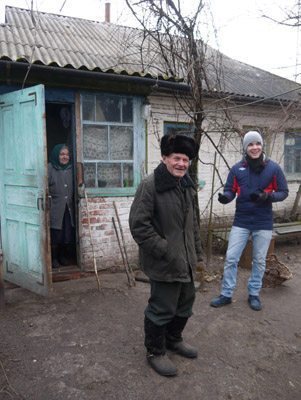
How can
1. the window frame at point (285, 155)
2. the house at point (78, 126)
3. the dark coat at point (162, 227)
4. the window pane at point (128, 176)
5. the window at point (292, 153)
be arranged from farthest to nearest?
the window at point (292, 153) < the window frame at point (285, 155) < the window pane at point (128, 176) < the house at point (78, 126) < the dark coat at point (162, 227)

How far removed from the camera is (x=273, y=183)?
12.9 feet

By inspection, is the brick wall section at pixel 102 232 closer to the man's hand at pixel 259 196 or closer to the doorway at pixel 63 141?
the doorway at pixel 63 141

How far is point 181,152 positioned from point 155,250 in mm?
764

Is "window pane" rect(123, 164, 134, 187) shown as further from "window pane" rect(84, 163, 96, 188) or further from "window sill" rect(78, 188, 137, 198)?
"window pane" rect(84, 163, 96, 188)

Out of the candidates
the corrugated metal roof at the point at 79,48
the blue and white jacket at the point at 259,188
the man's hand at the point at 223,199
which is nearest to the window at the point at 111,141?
the corrugated metal roof at the point at 79,48

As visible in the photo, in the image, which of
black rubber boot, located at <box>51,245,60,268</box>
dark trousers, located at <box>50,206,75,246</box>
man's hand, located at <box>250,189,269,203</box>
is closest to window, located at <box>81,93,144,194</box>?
dark trousers, located at <box>50,206,75,246</box>

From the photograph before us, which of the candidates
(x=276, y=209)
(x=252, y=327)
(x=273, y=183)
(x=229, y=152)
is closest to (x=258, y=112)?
(x=229, y=152)

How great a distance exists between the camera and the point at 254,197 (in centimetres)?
384

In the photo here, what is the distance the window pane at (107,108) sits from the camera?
16.4 ft

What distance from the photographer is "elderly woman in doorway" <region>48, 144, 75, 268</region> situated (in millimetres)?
4988

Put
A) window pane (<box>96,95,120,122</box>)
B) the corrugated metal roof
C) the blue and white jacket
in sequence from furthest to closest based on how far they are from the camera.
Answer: window pane (<box>96,95,120,122</box>) → the corrugated metal roof → the blue and white jacket

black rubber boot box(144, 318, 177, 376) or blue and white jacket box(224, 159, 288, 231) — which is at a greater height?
blue and white jacket box(224, 159, 288, 231)

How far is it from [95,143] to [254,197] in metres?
2.37

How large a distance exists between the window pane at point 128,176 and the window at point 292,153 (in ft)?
16.7
